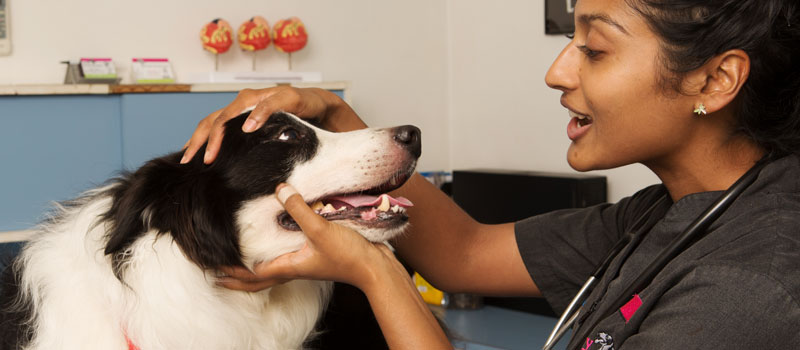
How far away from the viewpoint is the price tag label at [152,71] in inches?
115

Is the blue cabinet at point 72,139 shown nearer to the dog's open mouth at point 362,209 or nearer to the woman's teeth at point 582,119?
the dog's open mouth at point 362,209

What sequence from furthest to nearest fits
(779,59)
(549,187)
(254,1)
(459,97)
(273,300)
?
(459,97)
(254,1)
(549,187)
(273,300)
(779,59)

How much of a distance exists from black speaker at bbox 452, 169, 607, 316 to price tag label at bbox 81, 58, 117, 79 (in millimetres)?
1472

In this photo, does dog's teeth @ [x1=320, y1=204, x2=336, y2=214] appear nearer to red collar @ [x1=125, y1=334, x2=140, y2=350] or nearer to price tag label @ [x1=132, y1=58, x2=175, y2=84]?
red collar @ [x1=125, y1=334, x2=140, y2=350]

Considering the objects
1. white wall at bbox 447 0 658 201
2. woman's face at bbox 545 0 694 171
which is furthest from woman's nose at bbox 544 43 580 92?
white wall at bbox 447 0 658 201

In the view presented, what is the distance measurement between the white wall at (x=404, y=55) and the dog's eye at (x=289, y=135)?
1.45 m

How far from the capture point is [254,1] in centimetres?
326

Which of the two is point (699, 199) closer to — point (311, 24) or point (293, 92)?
point (293, 92)

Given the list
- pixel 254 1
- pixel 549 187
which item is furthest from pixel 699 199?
pixel 254 1

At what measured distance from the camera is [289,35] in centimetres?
320

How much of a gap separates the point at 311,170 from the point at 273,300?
0.25 meters

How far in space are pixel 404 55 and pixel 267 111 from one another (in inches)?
97.0

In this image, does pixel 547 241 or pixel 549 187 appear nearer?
pixel 547 241

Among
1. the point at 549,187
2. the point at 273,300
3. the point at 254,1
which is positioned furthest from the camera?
the point at 254,1
